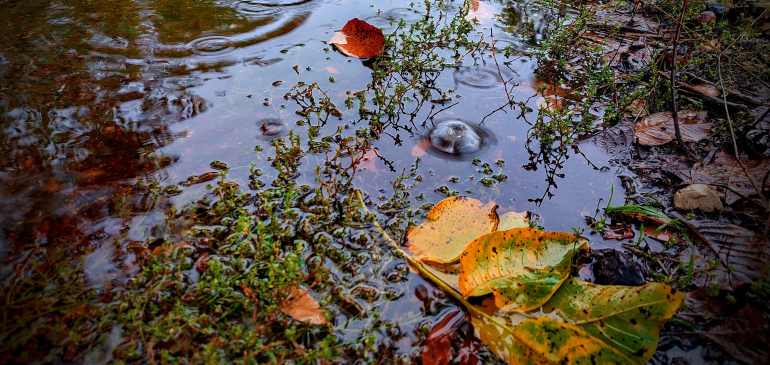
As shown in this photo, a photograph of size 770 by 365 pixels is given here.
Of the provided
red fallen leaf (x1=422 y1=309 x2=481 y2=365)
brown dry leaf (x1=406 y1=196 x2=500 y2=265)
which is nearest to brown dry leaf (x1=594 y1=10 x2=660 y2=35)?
brown dry leaf (x1=406 y1=196 x2=500 y2=265)

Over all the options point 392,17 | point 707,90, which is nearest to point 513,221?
point 707,90

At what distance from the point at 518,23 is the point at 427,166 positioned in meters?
2.18

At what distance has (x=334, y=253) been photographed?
1742 millimetres

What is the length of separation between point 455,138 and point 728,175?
142 cm

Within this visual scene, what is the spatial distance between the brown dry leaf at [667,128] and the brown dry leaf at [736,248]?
66cm

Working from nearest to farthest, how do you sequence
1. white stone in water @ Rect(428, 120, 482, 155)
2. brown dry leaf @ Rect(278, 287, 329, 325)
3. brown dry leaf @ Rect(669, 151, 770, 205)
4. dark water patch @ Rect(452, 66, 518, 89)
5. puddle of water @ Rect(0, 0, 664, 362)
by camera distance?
brown dry leaf @ Rect(278, 287, 329, 325) < puddle of water @ Rect(0, 0, 664, 362) < brown dry leaf @ Rect(669, 151, 770, 205) < white stone in water @ Rect(428, 120, 482, 155) < dark water patch @ Rect(452, 66, 518, 89)

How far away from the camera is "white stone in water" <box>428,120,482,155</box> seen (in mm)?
2305

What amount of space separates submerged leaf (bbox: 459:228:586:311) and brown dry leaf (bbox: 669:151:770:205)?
2.98 feet

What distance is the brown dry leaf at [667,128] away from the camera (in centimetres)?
241

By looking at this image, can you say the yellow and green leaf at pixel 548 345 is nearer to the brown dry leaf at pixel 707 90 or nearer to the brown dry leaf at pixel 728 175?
the brown dry leaf at pixel 728 175

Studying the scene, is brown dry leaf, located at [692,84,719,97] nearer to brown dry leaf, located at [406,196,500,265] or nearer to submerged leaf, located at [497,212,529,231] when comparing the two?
submerged leaf, located at [497,212,529,231]

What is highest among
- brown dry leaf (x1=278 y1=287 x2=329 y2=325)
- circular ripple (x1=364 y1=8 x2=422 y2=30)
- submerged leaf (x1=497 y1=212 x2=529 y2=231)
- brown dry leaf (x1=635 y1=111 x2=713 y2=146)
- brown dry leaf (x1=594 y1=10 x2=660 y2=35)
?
circular ripple (x1=364 y1=8 x2=422 y2=30)

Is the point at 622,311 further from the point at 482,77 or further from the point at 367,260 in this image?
the point at 482,77

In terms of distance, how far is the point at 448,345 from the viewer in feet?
4.91
